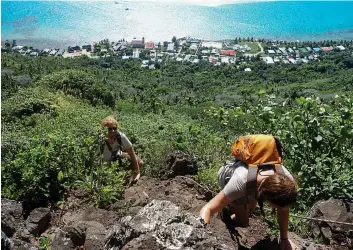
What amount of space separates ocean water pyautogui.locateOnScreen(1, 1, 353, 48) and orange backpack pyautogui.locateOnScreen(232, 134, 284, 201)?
5629cm

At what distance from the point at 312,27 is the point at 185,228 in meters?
78.1

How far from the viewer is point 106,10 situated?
65875 mm

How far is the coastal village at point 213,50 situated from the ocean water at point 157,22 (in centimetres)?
130

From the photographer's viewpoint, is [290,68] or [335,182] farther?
[290,68]

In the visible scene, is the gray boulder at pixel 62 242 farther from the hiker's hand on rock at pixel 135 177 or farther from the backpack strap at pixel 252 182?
the backpack strap at pixel 252 182

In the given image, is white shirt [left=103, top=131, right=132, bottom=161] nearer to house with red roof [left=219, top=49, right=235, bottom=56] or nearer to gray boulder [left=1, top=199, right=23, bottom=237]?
gray boulder [left=1, top=199, right=23, bottom=237]

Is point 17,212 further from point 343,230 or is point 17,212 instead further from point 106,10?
point 106,10

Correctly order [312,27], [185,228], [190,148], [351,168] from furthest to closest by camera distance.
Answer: [312,27], [190,148], [351,168], [185,228]

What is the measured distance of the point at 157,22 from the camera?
63.4 meters

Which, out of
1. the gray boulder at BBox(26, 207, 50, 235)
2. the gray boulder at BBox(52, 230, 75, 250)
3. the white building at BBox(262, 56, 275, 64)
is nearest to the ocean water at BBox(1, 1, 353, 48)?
the white building at BBox(262, 56, 275, 64)

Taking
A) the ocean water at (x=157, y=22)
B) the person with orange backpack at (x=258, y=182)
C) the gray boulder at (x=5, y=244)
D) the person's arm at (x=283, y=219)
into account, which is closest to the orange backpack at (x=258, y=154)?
the person with orange backpack at (x=258, y=182)

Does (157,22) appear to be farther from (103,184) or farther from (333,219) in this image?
(333,219)

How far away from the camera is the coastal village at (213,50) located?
61.3 meters

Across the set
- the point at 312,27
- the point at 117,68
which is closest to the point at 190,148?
the point at 117,68
